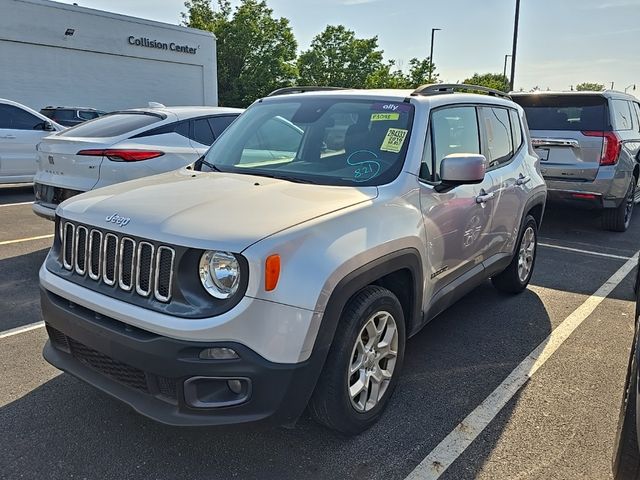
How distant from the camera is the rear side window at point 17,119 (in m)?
Answer: 9.55

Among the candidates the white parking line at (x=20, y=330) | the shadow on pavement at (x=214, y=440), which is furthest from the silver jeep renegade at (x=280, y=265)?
the white parking line at (x=20, y=330)

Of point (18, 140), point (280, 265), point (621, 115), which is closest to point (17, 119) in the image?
point (18, 140)

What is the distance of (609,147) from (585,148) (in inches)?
11.5

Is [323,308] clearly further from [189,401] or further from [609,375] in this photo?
[609,375]

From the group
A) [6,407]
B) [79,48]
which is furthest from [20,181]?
[79,48]

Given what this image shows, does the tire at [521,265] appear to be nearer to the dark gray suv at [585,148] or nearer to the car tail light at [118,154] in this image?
the dark gray suv at [585,148]

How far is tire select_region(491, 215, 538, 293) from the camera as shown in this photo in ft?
16.4

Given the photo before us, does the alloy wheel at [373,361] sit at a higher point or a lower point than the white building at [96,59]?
lower

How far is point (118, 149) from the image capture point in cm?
554

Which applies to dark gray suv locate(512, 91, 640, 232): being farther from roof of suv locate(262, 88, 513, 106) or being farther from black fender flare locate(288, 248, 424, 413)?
black fender flare locate(288, 248, 424, 413)

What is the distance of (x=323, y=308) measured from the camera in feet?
7.98

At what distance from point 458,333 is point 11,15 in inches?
918

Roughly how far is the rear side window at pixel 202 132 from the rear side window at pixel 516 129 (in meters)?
3.28

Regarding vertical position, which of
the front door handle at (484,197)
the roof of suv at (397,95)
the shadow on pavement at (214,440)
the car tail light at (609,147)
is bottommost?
the shadow on pavement at (214,440)
